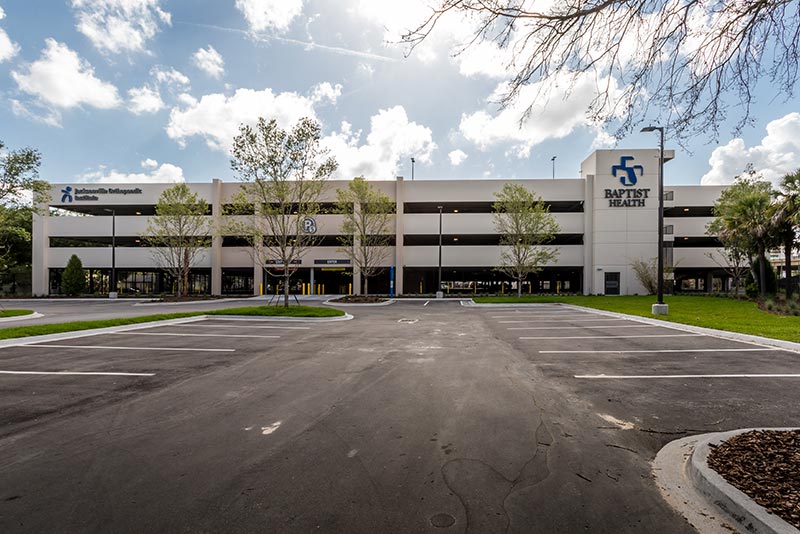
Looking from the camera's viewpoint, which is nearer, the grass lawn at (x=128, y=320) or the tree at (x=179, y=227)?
the grass lawn at (x=128, y=320)

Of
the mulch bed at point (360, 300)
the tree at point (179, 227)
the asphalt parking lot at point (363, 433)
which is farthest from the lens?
the tree at point (179, 227)

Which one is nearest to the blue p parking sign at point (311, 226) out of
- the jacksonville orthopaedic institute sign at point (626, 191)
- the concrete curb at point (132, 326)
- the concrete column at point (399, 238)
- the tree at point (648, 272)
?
the concrete column at point (399, 238)

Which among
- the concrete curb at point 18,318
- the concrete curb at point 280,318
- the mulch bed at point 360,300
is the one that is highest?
the concrete curb at point 280,318

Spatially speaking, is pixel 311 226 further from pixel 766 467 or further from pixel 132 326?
pixel 766 467

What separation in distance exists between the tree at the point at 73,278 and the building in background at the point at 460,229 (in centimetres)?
177

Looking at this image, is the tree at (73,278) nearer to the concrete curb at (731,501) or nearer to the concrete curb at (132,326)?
the concrete curb at (132,326)

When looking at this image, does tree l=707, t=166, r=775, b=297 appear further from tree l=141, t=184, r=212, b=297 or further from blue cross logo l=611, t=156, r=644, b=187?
tree l=141, t=184, r=212, b=297

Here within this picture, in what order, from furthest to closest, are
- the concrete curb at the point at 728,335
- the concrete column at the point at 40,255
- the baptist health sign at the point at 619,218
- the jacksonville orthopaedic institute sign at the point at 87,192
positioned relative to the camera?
the jacksonville orthopaedic institute sign at the point at 87,192 → the concrete column at the point at 40,255 → the baptist health sign at the point at 619,218 → the concrete curb at the point at 728,335

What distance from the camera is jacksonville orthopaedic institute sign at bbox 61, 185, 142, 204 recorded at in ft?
124

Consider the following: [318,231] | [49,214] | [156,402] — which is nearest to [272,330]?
[156,402]

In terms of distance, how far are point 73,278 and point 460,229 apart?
38.5 metres

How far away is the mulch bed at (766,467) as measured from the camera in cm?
274

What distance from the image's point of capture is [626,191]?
3456 cm

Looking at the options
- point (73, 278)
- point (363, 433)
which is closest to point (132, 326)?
point (363, 433)
